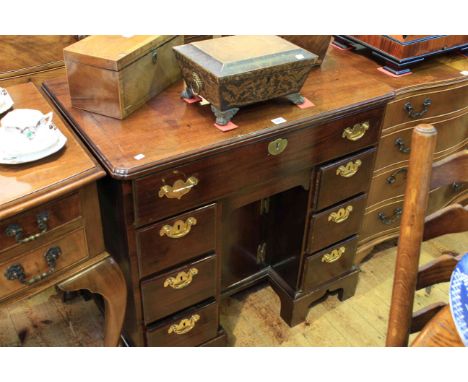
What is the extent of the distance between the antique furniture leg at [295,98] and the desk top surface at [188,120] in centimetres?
1

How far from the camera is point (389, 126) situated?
1676mm

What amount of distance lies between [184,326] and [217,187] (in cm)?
45

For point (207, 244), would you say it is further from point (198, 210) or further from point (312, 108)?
point (312, 108)

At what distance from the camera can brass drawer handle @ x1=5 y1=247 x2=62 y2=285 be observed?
105 cm

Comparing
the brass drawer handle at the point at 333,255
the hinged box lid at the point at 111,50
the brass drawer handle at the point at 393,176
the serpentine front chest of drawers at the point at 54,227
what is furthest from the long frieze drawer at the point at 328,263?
the hinged box lid at the point at 111,50

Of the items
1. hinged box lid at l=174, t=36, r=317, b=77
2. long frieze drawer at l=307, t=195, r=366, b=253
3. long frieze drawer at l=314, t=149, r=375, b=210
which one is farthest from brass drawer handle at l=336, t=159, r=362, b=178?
hinged box lid at l=174, t=36, r=317, b=77

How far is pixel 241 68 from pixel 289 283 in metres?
0.85

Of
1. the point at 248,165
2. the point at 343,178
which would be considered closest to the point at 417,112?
the point at 343,178

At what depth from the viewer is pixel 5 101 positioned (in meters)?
1.23

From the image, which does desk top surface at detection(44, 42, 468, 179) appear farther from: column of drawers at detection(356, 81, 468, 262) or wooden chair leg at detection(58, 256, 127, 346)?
wooden chair leg at detection(58, 256, 127, 346)

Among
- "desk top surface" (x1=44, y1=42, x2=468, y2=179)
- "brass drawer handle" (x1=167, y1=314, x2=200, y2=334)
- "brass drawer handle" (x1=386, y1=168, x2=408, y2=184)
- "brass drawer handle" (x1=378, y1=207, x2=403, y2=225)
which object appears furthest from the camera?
"brass drawer handle" (x1=378, y1=207, x2=403, y2=225)

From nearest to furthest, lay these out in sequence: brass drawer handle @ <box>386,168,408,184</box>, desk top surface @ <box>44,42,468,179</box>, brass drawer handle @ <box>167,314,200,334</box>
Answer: desk top surface @ <box>44,42,468,179</box> → brass drawer handle @ <box>167,314,200,334</box> → brass drawer handle @ <box>386,168,408,184</box>

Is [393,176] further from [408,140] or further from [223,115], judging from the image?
[223,115]

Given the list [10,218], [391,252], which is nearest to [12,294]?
[10,218]
